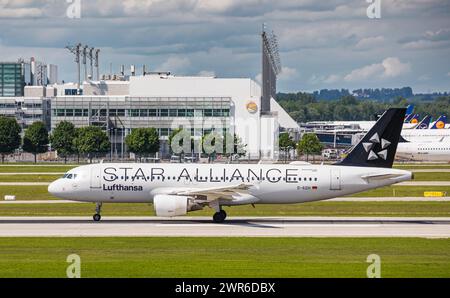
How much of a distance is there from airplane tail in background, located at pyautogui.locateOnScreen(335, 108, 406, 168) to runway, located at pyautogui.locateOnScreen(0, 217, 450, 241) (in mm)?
3822

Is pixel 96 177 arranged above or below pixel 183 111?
below

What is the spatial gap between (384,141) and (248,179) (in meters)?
8.79

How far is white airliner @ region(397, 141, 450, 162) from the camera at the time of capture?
170625 mm

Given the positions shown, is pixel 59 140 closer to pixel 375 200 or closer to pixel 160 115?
pixel 160 115

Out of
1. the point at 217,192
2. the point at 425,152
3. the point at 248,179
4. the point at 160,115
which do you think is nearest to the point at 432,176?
the point at 248,179

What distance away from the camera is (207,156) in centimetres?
15875

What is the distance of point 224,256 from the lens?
42281 millimetres

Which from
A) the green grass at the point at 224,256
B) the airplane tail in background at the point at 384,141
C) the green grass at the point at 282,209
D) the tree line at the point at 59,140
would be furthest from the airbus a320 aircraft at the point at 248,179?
the tree line at the point at 59,140

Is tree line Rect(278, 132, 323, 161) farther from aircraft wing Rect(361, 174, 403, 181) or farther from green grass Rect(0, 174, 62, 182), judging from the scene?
aircraft wing Rect(361, 174, 403, 181)

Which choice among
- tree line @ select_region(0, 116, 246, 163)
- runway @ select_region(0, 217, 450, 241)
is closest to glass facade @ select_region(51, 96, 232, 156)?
tree line @ select_region(0, 116, 246, 163)

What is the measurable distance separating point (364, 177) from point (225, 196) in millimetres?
8769

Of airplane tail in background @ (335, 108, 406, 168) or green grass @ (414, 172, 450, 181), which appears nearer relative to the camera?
airplane tail in background @ (335, 108, 406, 168)

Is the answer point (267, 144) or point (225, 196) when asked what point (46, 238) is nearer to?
point (225, 196)
